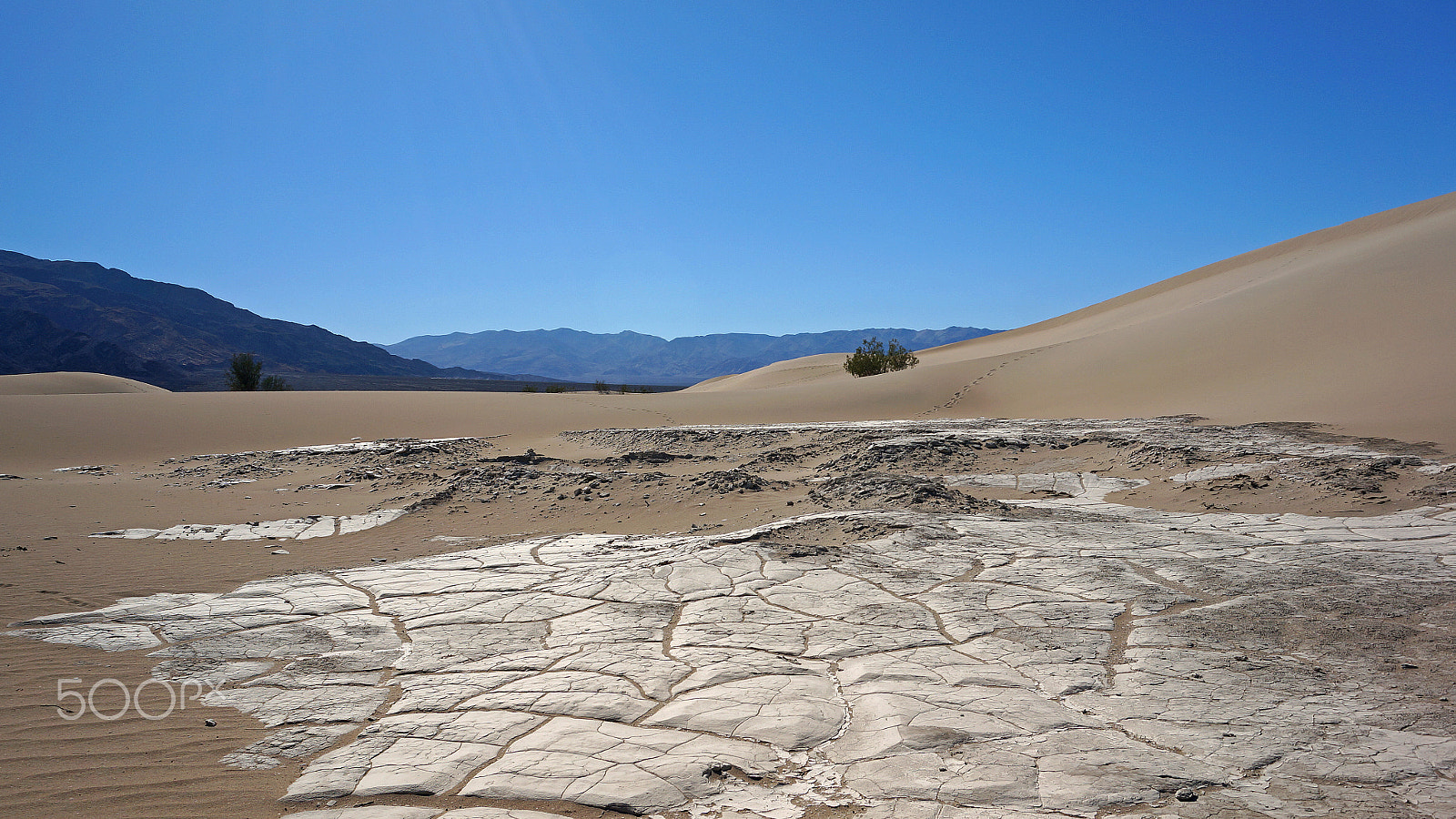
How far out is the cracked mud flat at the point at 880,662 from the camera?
258 cm

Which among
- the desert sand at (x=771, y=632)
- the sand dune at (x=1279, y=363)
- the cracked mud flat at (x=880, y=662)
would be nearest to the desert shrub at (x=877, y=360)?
the sand dune at (x=1279, y=363)

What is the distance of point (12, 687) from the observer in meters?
3.45

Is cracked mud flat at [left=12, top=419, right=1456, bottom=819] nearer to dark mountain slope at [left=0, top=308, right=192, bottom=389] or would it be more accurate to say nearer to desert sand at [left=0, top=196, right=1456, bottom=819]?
desert sand at [left=0, top=196, right=1456, bottom=819]

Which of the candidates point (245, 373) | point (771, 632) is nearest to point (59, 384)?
point (245, 373)

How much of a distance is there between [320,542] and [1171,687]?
7291mm

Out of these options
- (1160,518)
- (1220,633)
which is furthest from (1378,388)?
(1220,633)

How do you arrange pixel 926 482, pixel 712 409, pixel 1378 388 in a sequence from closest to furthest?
pixel 926 482 → pixel 1378 388 → pixel 712 409

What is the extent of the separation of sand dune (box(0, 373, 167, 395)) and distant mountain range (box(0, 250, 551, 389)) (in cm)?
5861

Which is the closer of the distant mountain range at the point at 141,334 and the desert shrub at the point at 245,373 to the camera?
the desert shrub at the point at 245,373

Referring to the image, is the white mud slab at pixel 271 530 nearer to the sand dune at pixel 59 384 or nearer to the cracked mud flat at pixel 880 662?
the cracked mud flat at pixel 880 662

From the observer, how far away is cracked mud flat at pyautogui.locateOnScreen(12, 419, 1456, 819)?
258cm

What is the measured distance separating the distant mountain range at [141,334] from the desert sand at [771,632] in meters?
97.5

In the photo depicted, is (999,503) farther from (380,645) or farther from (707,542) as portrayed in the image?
(380,645)

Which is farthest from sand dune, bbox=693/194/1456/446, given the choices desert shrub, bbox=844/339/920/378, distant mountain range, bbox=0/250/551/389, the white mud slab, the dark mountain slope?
the dark mountain slope
